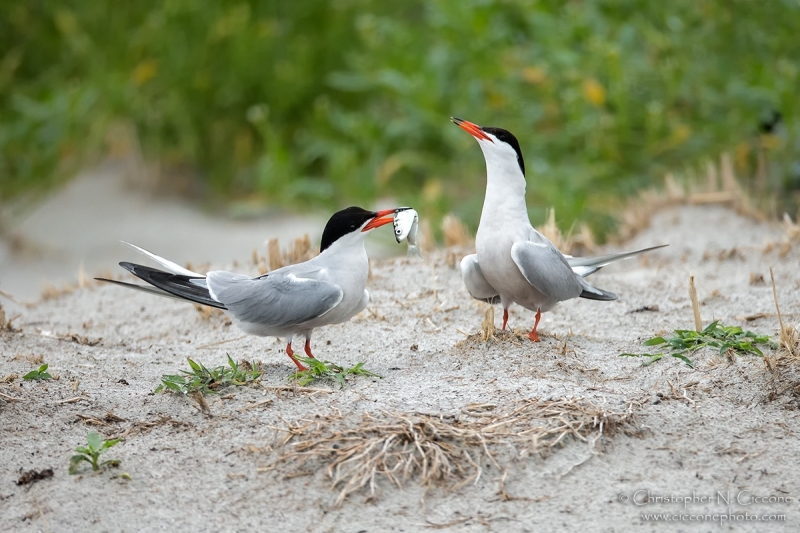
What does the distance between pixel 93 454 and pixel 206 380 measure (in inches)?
23.1

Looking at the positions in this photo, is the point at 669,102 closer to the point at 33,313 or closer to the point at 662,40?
the point at 662,40

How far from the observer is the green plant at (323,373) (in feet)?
10.9

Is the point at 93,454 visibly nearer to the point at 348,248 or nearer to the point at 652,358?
the point at 348,248

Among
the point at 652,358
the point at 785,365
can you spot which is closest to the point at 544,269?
the point at 652,358

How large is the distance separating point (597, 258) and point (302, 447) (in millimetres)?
1899

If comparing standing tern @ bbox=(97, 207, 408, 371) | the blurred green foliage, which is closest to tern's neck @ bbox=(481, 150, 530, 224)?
standing tern @ bbox=(97, 207, 408, 371)

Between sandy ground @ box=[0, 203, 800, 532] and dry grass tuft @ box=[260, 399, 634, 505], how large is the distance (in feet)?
0.08

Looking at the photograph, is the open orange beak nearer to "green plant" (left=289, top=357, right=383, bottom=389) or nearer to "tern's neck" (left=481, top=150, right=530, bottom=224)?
"tern's neck" (left=481, top=150, right=530, bottom=224)

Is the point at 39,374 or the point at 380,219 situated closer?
the point at 39,374

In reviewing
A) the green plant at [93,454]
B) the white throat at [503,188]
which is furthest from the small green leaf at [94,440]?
the white throat at [503,188]

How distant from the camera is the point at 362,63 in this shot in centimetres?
801

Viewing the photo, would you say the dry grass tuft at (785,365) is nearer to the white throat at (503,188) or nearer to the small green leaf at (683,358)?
the small green leaf at (683,358)

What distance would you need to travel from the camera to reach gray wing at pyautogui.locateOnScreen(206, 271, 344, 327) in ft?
11.5

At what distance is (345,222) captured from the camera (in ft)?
12.2
